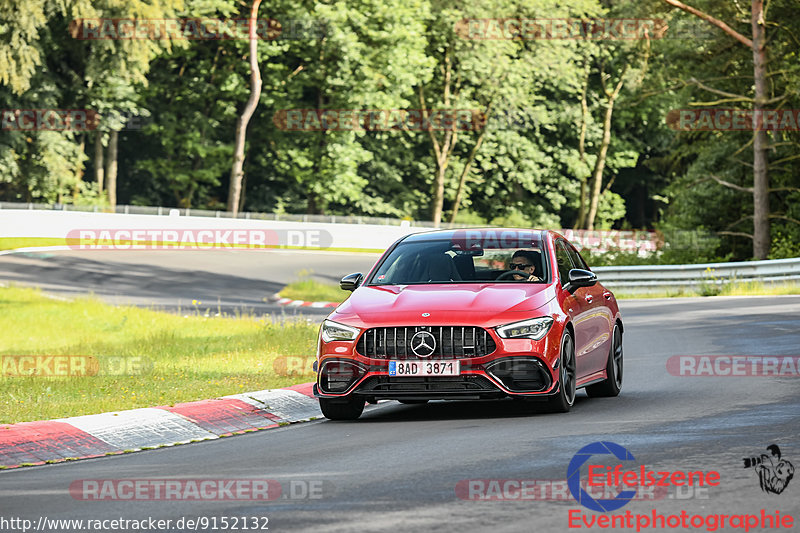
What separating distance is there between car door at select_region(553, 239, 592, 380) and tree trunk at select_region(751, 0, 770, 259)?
24.3 m

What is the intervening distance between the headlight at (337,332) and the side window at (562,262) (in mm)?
2147

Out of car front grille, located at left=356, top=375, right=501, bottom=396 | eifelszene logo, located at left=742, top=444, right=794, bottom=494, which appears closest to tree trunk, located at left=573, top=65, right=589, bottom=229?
car front grille, located at left=356, top=375, right=501, bottom=396

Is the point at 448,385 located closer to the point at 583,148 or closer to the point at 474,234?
the point at 474,234

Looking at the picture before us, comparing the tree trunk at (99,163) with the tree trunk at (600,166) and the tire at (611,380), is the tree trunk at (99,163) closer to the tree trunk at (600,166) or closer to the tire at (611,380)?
the tree trunk at (600,166)

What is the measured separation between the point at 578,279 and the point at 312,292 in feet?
74.9

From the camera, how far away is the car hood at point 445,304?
1094cm

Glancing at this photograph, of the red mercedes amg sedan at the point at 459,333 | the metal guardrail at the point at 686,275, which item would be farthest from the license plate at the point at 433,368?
the metal guardrail at the point at 686,275

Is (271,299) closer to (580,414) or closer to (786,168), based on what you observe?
(786,168)

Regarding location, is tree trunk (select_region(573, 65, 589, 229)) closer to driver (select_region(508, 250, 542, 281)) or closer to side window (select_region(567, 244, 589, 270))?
side window (select_region(567, 244, 589, 270))

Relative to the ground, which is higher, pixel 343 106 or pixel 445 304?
pixel 343 106

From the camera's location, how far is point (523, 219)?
74.9 metres

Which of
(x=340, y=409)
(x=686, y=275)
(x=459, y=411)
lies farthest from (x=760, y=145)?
(x=340, y=409)

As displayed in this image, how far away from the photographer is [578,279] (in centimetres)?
1211

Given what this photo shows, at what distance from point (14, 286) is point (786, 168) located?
21040 millimetres
